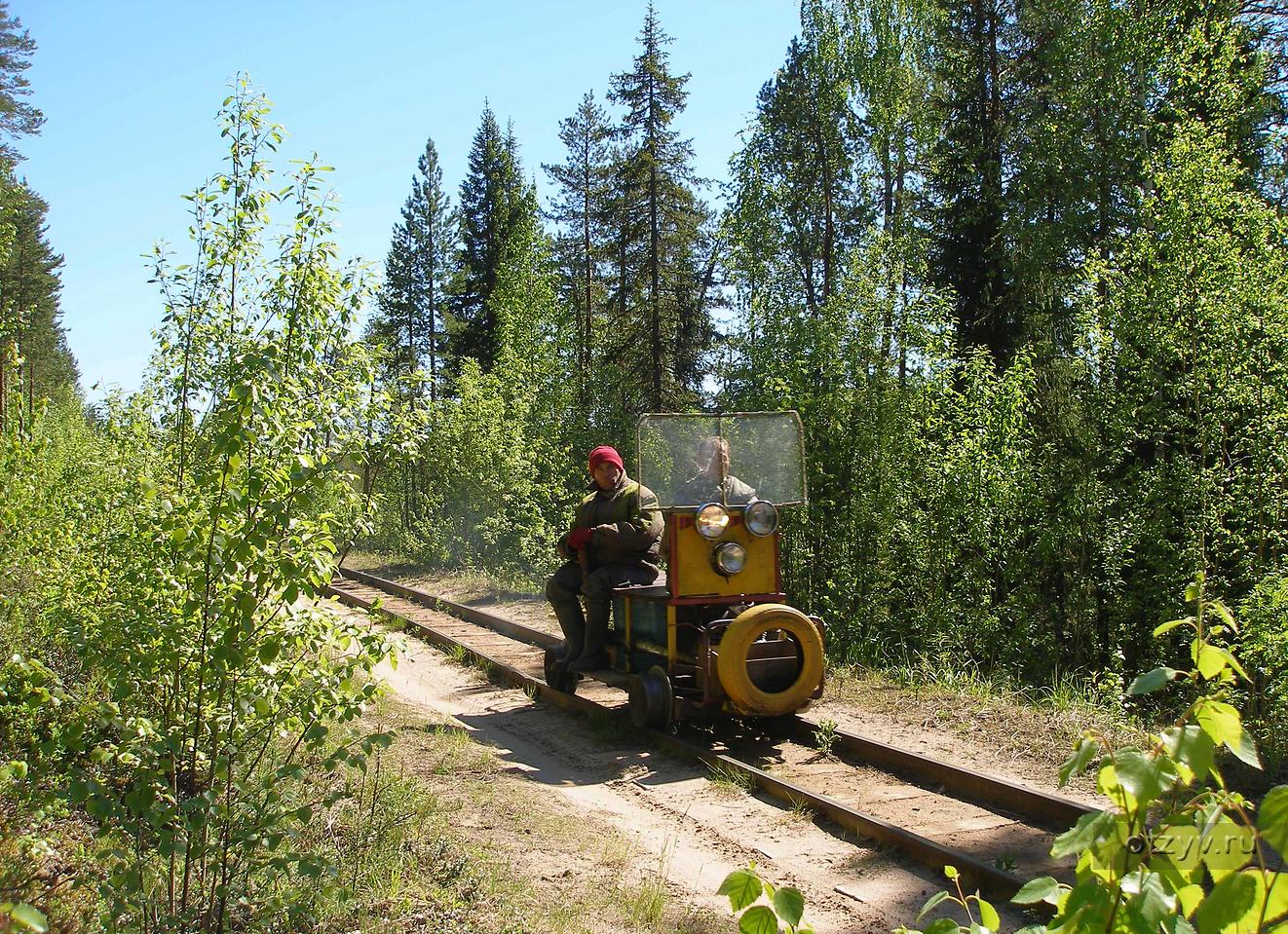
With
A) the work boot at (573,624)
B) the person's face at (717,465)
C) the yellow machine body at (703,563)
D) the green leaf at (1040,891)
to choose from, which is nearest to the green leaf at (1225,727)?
the green leaf at (1040,891)

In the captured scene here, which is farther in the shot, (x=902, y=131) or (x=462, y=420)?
(x=902, y=131)

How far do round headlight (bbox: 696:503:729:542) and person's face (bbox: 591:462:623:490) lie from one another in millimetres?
1249

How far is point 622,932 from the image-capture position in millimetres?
4762

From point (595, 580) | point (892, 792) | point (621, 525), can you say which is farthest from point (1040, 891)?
point (595, 580)

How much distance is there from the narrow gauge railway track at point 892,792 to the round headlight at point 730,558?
1404mm

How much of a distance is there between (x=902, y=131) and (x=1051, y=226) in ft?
23.9

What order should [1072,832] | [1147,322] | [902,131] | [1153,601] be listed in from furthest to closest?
[902,131] → [1153,601] → [1147,322] → [1072,832]

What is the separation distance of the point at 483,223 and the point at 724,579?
3887 centimetres

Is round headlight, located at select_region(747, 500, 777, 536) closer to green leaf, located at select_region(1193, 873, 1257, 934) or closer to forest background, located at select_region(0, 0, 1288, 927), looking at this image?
forest background, located at select_region(0, 0, 1288, 927)

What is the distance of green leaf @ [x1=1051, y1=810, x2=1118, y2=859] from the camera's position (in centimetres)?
150

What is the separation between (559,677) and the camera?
995cm

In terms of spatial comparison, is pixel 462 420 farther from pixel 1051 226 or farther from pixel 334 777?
pixel 334 777

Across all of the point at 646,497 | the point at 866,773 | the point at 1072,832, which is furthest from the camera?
the point at 646,497

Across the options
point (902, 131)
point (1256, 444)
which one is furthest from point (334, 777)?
point (902, 131)
